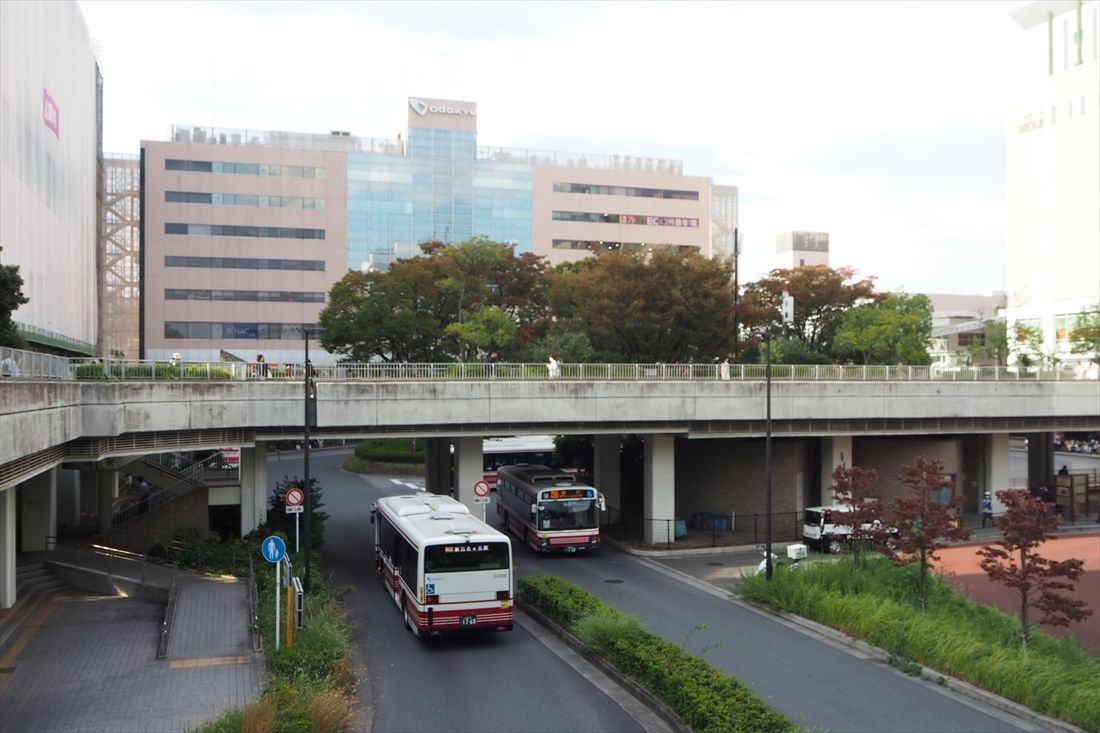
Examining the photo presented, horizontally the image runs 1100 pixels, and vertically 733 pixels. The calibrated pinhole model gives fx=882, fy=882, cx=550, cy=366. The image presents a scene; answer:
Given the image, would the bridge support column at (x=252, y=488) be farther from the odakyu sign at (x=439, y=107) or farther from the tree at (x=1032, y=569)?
the odakyu sign at (x=439, y=107)

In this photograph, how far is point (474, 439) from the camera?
110 feet

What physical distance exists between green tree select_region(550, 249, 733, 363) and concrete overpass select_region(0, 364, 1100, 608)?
21.4ft

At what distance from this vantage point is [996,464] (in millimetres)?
42438

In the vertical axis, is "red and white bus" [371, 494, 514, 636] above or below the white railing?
→ below

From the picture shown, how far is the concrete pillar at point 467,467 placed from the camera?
3356 centimetres

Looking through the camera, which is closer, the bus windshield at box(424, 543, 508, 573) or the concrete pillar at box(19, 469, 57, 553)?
the bus windshield at box(424, 543, 508, 573)

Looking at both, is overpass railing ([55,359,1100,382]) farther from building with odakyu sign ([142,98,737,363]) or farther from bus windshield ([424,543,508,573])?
building with odakyu sign ([142,98,737,363])

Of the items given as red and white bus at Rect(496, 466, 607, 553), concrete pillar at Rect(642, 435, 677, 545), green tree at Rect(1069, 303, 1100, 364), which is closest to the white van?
concrete pillar at Rect(642, 435, 677, 545)

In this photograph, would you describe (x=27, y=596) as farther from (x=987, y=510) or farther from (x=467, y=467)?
(x=987, y=510)

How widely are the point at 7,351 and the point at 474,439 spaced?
17605mm

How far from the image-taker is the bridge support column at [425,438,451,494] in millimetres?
42906

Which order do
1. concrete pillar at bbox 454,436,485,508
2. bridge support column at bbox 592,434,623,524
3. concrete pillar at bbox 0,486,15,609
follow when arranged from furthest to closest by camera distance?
bridge support column at bbox 592,434,623,524, concrete pillar at bbox 454,436,485,508, concrete pillar at bbox 0,486,15,609

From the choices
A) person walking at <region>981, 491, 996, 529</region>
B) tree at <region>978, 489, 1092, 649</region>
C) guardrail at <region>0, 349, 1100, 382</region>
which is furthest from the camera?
person walking at <region>981, 491, 996, 529</region>

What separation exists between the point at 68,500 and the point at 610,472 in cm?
2348
